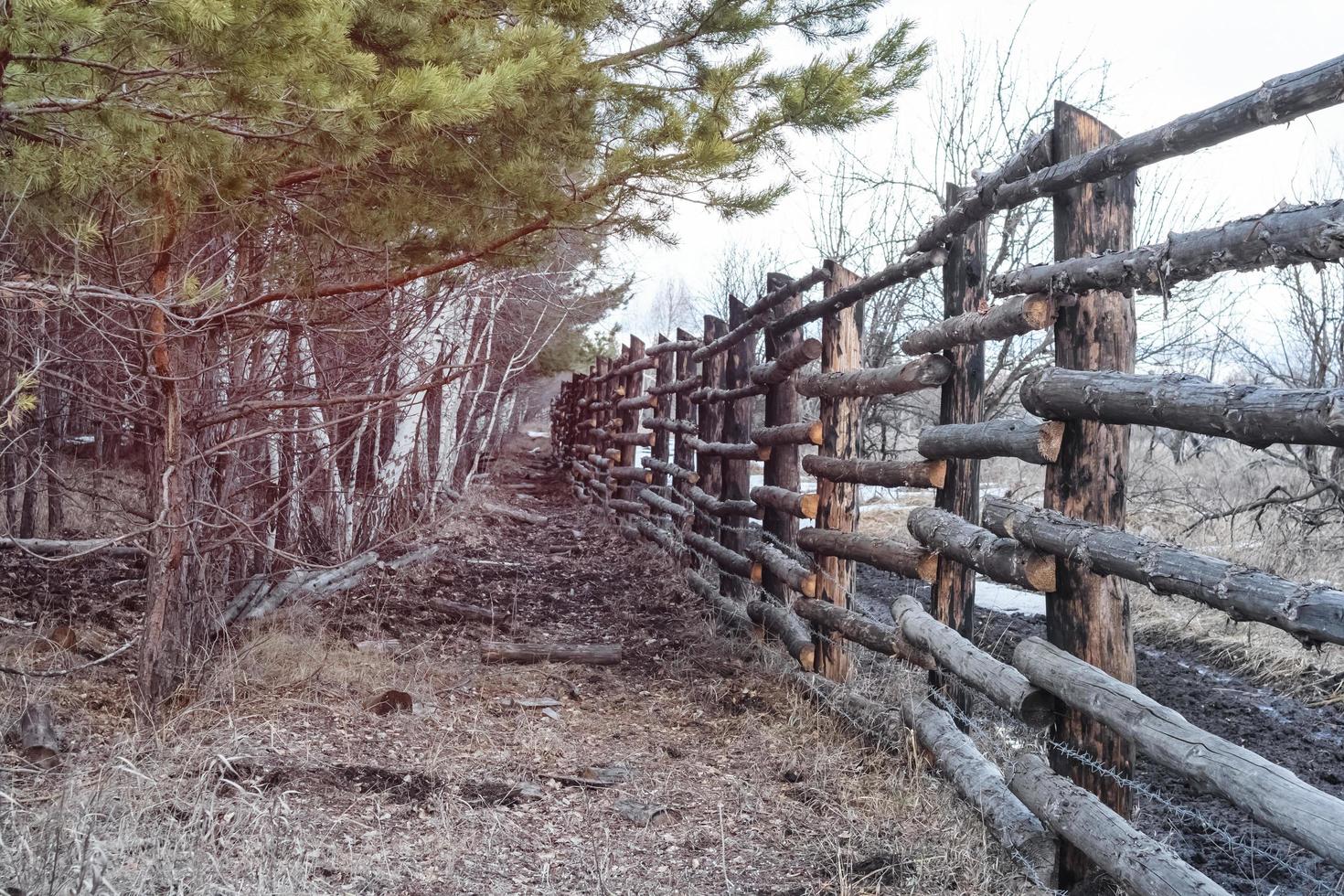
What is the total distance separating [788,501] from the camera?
6027 millimetres

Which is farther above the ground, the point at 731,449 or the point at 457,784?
the point at 731,449

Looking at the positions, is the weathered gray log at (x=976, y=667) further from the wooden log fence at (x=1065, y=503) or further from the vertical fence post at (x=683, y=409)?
the vertical fence post at (x=683, y=409)

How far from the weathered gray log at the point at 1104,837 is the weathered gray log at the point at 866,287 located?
7.17 feet

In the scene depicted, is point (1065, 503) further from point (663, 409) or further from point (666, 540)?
point (663, 409)

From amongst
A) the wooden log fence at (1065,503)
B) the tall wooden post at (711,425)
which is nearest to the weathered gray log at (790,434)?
the wooden log fence at (1065,503)

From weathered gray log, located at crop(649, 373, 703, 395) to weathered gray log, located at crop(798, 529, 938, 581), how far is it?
3.75 m

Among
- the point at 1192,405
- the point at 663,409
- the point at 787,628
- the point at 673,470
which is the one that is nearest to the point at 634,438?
the point at 663,409

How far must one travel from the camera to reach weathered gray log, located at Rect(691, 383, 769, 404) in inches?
274

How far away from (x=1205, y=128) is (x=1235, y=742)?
392cm

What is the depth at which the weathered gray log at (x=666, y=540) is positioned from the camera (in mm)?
8625

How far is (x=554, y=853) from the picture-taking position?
3449 millimetres

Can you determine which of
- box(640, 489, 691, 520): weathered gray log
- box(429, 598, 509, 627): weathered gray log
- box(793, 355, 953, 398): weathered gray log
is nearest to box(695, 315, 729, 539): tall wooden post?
box(640, 489, 691, 520): weathered gray log

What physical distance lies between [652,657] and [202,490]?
2.85 m

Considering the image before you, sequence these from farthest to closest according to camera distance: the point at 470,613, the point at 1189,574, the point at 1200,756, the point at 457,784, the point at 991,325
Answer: the point at 470,613
the point at 457,784
the point at 991,325
the point at 1189,574
the point at 1200,756
